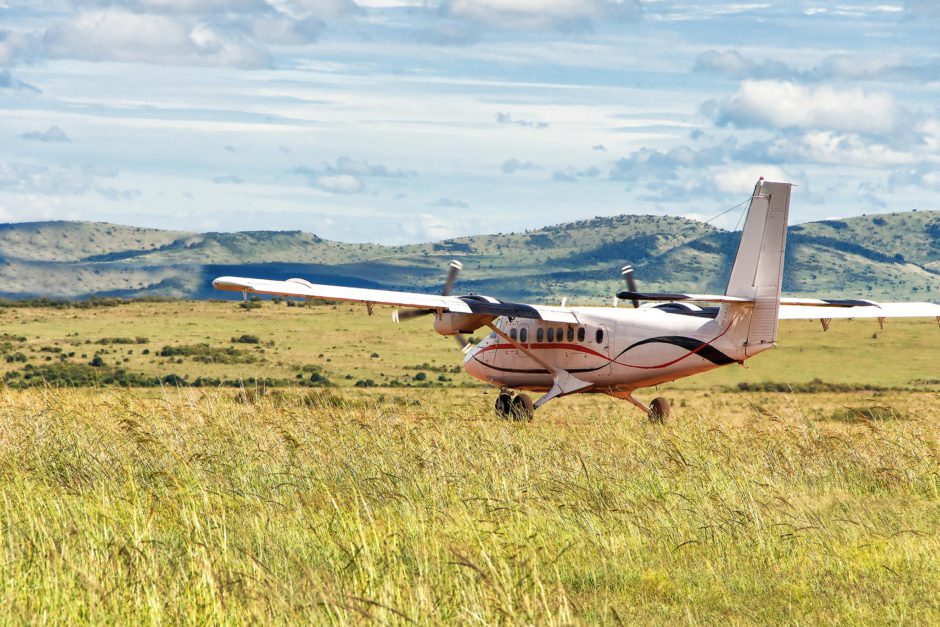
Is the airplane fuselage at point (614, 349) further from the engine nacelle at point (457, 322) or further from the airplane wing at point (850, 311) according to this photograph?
the airplane wing at point (850, 311)

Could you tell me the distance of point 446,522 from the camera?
456 inches

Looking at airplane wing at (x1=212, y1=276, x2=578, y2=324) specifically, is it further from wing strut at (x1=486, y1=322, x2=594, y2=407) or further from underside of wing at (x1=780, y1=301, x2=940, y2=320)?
underside of wing at (x1=780, y1=301, x2=940, y2=320)

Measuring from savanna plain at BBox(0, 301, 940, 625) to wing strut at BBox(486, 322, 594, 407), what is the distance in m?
9.84

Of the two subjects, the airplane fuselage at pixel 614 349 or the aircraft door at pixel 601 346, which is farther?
the aircraft door at pixel 601 346

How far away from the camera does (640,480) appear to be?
14.8m

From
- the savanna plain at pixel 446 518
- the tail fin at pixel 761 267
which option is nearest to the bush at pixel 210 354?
the tail fin at pixel 761 267

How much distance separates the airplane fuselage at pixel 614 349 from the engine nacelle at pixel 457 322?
1.82m

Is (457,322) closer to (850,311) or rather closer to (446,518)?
(850,311)

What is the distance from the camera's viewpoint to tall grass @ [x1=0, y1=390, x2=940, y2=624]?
8.66 meters

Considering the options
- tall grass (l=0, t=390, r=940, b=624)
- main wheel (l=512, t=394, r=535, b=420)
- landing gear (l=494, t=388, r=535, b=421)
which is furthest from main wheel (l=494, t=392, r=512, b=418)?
tall grass (l=0, t=390, r=940, b=624)

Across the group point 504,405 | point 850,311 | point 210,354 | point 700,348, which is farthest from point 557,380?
point 210,354

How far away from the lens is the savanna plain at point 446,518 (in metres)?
8.69

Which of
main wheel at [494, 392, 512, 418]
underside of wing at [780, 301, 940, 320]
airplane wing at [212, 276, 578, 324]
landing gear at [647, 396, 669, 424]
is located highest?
airplane wing at [212, 276, 578, 324]

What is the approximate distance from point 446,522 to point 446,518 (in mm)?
103
